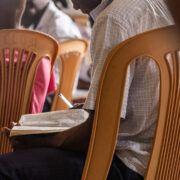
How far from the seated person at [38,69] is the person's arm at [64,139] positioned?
0.35m

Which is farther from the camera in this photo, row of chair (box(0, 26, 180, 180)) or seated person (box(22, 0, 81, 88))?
seated person (box(22, 0, 81, 88))

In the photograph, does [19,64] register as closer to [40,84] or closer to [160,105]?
[40,84]

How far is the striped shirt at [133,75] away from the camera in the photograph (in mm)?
893

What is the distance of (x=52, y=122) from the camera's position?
0.99 m

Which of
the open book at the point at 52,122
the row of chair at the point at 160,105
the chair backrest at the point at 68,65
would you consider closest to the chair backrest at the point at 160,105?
the row of chair at the point at 160,105

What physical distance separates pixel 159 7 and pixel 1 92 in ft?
2.00

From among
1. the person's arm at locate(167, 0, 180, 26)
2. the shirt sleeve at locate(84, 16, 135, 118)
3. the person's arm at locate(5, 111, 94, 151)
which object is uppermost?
the person's arm at locate(167, 0, 180, 26)

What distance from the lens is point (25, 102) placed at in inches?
51.7

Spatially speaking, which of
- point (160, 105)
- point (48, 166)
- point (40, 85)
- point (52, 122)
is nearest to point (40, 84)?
point (40, 85)

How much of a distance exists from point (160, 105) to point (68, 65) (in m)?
1.01

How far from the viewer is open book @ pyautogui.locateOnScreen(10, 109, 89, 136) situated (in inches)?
38.2

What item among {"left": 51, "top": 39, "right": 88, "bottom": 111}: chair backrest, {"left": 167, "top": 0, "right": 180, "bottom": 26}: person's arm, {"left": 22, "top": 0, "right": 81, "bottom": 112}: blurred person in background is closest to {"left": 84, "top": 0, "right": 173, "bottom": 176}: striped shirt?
{"left": 167, "top": 0, "right": 180, "bottom": 26}: person's arm

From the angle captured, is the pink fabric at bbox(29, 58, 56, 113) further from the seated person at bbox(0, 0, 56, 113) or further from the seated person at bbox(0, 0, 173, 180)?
the seated person at bbox(0, 0, 173, 180)

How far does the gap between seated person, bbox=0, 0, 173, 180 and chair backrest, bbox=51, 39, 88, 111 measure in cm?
80
